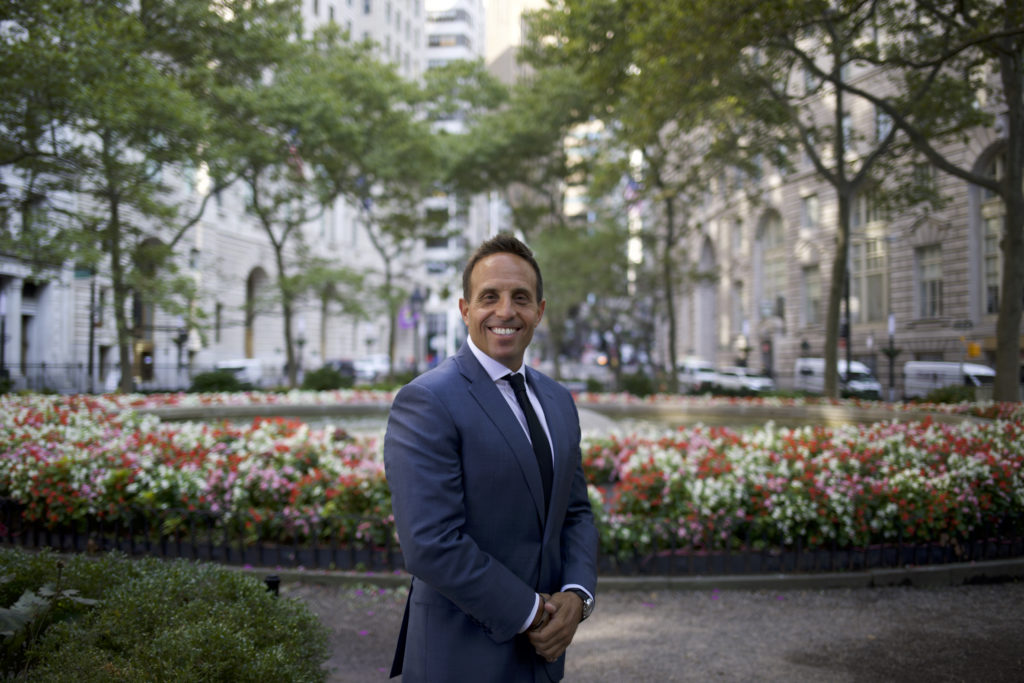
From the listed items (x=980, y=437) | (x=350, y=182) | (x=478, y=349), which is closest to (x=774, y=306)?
(x=350, y=182)

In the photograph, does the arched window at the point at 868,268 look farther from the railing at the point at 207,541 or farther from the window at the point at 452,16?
the window at the point at 452,16

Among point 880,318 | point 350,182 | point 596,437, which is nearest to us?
point 596,437

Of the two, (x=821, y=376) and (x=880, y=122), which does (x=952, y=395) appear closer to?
(x=880, y=122)

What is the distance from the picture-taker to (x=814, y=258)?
3919 centimetres

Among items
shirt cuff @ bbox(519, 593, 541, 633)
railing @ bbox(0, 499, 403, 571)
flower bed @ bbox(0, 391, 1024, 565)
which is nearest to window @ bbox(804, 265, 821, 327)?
flower bed @ bbox(0, 391, 1024, 565)

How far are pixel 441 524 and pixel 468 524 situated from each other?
0.59 feet

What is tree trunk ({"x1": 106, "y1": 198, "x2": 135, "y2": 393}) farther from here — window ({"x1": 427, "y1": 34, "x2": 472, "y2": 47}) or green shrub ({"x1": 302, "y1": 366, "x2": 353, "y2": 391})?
window ({"x1": 427, "y1": 34, "x2": 472, "y2": 47})

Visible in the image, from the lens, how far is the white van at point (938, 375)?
26031 mm

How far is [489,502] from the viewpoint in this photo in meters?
2.38

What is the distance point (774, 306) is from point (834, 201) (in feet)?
27.0

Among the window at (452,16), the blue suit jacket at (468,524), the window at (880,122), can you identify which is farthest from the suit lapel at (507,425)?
the window at (452,16)

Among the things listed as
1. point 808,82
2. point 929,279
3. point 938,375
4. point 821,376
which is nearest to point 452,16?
point 821,376

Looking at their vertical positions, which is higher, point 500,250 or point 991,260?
point 991,260

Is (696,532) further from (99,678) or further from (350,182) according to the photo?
(350,182)
